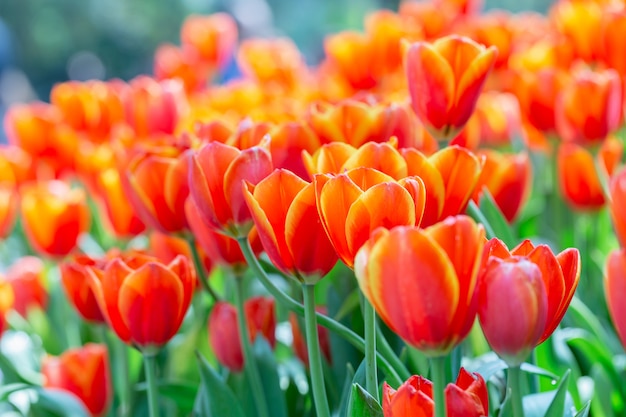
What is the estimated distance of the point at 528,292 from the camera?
0.49 m

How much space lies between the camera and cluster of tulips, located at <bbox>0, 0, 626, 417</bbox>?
0.52 metres

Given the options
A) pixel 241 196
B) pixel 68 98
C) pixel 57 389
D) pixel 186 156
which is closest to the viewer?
pixel 241 196

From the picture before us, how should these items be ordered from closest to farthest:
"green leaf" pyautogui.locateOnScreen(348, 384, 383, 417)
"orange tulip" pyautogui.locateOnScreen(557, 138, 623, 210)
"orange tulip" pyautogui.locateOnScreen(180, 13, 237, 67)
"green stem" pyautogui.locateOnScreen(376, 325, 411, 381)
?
"green leaf" pyautogui.locateOnScreen(348, 384, 383, 417)
"green stem" pyautogui.locateOnScreen(376, 325, 411, 381)
"orange tulip" pyautogui.locateOnScreen(557, 138, 623, 210)
"orange tulip" pyautogui.locateOnScreen(180, 13, 237, 67)

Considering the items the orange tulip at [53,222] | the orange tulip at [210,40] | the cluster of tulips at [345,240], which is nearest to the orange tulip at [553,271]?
the cluster of tulips at [345,240]

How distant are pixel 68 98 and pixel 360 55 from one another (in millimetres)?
455

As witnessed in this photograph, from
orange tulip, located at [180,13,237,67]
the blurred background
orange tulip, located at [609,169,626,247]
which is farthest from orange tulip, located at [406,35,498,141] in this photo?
the blurred background

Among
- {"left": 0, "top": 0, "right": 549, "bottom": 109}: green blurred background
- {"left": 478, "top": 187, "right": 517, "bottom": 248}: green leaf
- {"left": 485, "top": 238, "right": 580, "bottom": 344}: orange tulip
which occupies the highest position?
{"left": 485, "top": 238, "right": 580, "bottom": 344}: orange tulip

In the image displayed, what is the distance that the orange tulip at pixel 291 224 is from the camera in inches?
23.2

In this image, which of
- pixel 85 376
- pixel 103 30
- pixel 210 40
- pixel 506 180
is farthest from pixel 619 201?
pixel 103 30

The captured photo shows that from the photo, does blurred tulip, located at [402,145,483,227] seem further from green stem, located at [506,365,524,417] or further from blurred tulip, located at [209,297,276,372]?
blurred tulip, located at [209,297,276,372]

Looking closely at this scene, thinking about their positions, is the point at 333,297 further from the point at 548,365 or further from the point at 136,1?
the point at 136,1

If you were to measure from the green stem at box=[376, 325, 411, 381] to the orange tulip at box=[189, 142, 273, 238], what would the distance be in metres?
0.12

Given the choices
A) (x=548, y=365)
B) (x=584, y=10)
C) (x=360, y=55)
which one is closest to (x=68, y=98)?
(x=360, y=55)

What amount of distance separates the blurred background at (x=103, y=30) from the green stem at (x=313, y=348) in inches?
254
